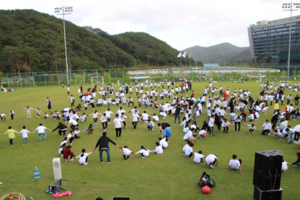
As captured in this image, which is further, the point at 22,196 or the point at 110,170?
the point at 110,170

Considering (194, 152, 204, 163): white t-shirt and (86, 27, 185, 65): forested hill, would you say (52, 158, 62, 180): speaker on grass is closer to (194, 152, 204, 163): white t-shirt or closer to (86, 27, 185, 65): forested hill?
(194, 152, 204, 163): white t-shirt

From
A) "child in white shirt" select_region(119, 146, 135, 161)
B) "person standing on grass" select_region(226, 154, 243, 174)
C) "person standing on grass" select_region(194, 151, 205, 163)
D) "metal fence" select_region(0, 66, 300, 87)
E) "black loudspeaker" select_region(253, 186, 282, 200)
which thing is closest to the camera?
"black loudspeaker" select_region(253, 186, 282, 200)

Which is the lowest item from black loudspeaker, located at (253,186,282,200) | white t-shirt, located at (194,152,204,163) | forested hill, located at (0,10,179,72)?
white t-shirt, located at (194,152,204,163)

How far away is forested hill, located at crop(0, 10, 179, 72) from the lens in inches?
2062

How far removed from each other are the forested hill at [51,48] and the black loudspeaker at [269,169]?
55959 millimetres

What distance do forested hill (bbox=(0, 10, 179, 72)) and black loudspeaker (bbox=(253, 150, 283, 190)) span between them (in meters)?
56.0

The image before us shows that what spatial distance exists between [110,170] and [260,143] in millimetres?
7557

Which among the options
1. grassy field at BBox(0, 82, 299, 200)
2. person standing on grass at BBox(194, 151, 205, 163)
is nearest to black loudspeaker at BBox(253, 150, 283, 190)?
grassy field at BBox(0, 82, 299, 200)

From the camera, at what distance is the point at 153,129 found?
13.6 metres

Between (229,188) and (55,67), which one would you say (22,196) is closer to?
(229,188)

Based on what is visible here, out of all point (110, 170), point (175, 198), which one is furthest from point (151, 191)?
point (110, 170)

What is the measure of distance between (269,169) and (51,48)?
66572mm

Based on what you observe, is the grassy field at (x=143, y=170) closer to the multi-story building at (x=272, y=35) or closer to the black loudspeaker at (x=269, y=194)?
the black loudspeaker at (x=269, y=194)

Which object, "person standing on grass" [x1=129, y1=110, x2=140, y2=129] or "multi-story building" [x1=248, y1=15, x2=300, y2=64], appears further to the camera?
"multi-story building" [x1=248, y1=15, x2=300, y2=64]
